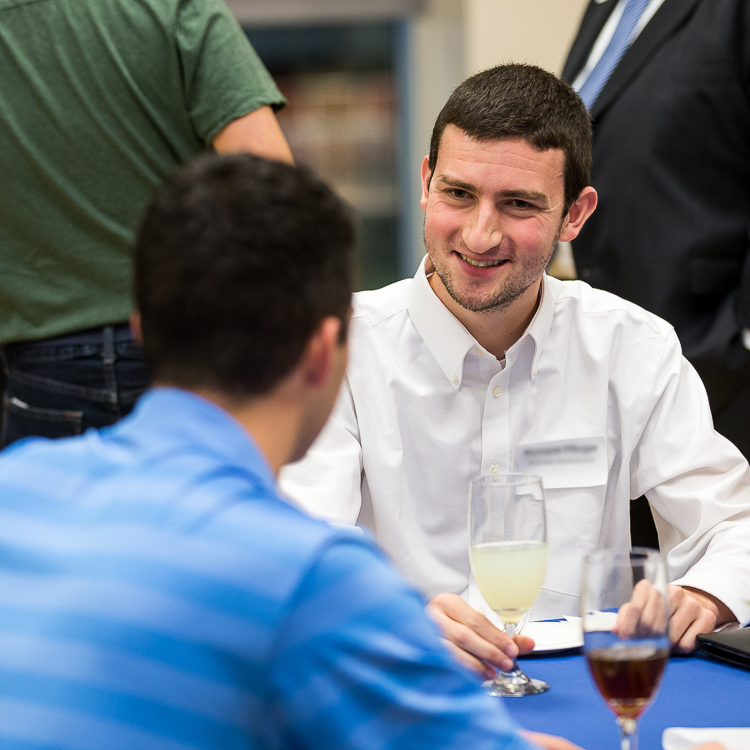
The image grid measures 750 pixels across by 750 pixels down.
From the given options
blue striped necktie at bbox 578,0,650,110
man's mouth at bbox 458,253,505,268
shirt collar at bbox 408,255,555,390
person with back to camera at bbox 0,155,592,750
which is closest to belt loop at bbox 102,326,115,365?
shirt collar at bbox 408,255,555,390

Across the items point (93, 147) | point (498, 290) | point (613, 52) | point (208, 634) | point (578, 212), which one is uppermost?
point (613, 52)

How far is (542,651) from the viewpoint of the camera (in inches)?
44.6

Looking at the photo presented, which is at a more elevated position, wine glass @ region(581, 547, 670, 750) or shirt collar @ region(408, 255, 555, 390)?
shirt collar @ region(408, 255, 555, 390)

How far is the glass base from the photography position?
3.36ft

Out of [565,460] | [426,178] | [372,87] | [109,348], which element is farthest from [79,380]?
[372,87]

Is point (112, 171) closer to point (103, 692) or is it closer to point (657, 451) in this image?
point (657, 451)

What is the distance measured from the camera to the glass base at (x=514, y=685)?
1.02 m

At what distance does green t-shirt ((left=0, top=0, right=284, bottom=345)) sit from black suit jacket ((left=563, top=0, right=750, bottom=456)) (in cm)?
93

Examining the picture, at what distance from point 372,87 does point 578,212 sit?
3857 mm

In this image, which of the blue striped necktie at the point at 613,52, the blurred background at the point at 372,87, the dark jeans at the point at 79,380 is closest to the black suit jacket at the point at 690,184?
the blue striped necktie at the point at 613,52

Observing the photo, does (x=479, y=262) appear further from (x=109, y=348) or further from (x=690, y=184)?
(x=690, y=184)

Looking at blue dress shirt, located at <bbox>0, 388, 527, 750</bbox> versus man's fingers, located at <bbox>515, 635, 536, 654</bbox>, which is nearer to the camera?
blue dress shirt, located at <bbox>0, 388, 527, 750</bbox>

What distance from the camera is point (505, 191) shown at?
1597mm

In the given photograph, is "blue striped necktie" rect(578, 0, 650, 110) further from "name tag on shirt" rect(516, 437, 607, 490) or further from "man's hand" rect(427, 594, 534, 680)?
"man's hand" rect(427, 594, 534, 680)
